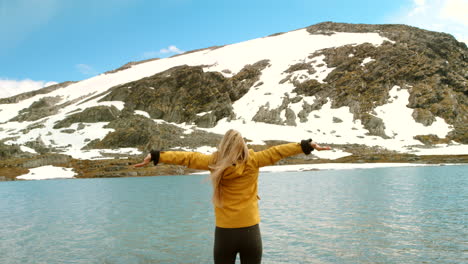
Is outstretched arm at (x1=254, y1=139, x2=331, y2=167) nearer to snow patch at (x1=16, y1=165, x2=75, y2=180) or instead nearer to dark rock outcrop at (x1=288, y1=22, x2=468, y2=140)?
snow patch at (x1=16, y1=165, x2=75, y2=180)

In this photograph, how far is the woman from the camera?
4.83 m

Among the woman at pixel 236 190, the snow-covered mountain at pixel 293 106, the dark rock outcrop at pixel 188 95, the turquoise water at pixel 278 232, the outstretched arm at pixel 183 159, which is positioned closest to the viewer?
the woman at pixel 236 190

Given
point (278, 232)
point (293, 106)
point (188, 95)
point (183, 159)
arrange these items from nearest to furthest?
point (183, 159), point (278, 232), point (293, 106), point (188, 95)

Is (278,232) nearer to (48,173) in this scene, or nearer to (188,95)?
(48,173)

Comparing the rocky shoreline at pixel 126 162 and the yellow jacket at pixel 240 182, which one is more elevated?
the yellow jacket at pixel 240 182

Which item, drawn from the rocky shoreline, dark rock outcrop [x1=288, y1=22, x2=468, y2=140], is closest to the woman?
the rocky shoreline

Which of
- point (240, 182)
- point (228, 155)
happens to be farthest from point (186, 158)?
point (240, 182)

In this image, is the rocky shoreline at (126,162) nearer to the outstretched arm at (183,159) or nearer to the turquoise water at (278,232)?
the turquoise water at (278,232)

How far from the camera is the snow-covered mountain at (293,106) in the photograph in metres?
112

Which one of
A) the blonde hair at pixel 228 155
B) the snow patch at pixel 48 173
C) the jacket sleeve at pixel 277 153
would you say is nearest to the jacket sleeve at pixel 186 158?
the blonde hair at pixel 228 155

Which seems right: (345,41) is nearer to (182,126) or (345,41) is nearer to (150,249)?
(182,126)

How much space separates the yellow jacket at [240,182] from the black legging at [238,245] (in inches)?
3.2

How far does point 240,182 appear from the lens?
196 inches

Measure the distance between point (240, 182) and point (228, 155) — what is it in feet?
1.60
